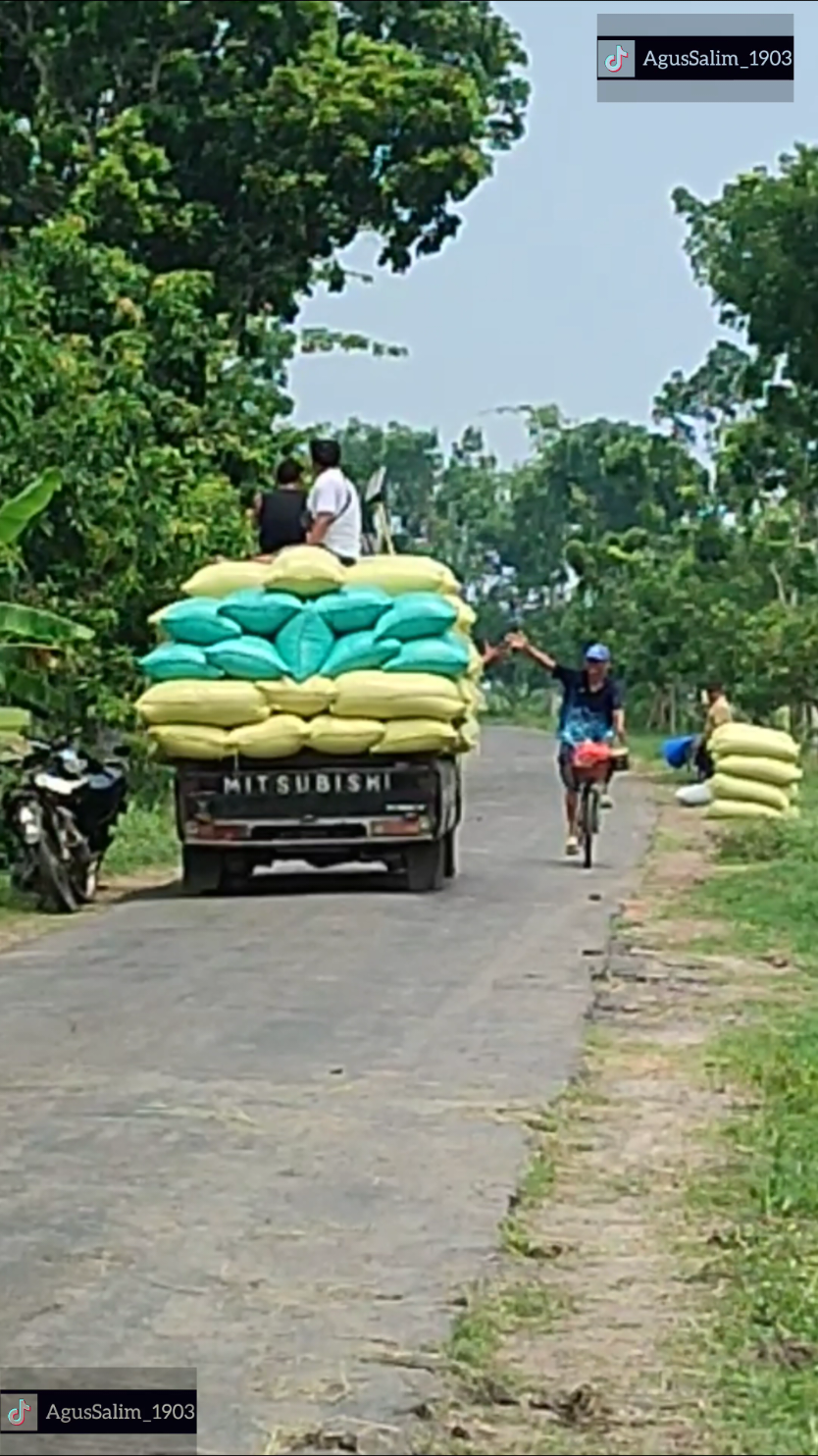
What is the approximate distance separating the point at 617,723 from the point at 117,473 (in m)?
4.34

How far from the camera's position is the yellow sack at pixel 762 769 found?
25.6 meters

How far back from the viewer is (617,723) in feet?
62.5

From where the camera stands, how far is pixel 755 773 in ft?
84.7

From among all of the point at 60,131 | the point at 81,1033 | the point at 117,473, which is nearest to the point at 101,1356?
the point at 81,1033

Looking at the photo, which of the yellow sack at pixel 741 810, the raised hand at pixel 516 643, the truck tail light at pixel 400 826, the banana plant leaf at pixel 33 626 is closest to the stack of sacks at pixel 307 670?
the truck tail light at pixel 400 826

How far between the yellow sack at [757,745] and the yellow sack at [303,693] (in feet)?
→ 34.0

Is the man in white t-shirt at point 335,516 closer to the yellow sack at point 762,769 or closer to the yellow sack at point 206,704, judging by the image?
the yellow sack at point 206,704

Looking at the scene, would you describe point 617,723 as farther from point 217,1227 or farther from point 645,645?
point 645,645

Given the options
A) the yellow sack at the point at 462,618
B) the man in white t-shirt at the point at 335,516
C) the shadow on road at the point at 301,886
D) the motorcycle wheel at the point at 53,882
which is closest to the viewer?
the motorcycle wheel at the point at 53,882

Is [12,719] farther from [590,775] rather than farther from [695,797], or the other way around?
[695,797]

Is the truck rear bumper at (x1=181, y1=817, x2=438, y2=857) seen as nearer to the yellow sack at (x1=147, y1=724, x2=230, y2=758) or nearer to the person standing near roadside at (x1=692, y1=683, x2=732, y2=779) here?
the yellow sack at (x1=147, y1=724, x2=230, y2=758)

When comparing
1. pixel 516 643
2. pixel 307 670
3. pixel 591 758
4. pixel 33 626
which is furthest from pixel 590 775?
pixel 33 626

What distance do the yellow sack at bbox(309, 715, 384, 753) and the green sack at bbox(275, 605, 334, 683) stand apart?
285 mm

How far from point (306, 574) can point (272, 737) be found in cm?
97
